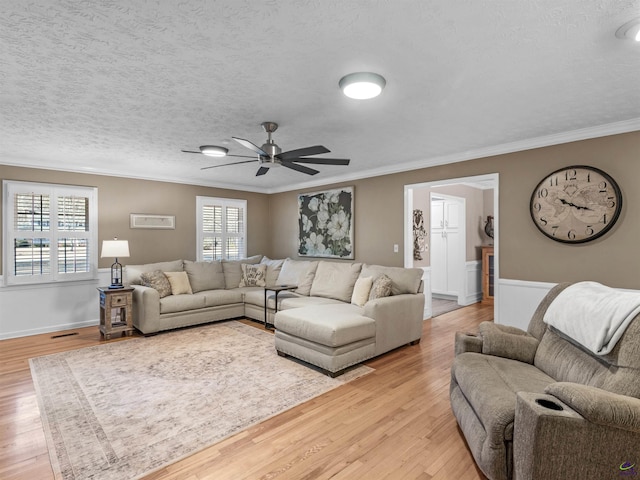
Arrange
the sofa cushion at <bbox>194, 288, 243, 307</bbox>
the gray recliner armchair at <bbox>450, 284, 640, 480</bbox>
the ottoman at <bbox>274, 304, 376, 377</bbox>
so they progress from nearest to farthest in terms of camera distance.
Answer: the gray recliner armchair at <bbox>450, 284, 640, 480</bbox> < the ottoman at <bbox>274, 304, 376, 377</bbox> < the sofa cushion at <bbox>194, 288, 243, 307</bbox>

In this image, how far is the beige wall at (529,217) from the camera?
329 cm

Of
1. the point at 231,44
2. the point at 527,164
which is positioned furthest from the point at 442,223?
the point at 231,44

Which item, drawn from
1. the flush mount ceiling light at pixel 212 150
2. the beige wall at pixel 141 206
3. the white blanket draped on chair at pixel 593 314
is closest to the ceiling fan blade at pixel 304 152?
the flush mount ceiling light at pixel 212 150

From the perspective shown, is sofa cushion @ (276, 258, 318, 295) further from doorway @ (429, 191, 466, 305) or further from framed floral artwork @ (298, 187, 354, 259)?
doorway @ (429, 191, 466, 305)

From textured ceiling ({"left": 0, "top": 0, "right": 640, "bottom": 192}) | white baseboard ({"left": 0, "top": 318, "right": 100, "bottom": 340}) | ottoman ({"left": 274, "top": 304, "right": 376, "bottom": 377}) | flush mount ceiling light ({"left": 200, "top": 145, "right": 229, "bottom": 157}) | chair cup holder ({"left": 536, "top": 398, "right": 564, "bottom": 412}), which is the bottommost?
white baseboard ({"left": 0, "top": 318, "right": 100, "bottom": 340})

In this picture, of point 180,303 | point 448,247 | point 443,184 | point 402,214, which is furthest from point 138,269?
point 448,247

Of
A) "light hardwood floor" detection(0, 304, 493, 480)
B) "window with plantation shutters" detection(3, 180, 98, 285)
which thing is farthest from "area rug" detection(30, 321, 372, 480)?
"window with plantation shutters" detection(3, 180, 98, 285)

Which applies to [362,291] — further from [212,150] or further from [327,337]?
[212,150]

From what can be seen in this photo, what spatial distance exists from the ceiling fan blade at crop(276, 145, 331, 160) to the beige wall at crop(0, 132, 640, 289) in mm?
2456

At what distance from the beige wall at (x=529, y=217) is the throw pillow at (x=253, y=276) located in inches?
79.0

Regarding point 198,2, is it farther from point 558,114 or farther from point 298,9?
point 558,114

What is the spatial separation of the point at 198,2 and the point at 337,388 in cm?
292

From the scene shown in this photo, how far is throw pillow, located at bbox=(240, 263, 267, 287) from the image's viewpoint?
239 inches

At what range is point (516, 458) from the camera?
1.60 m
